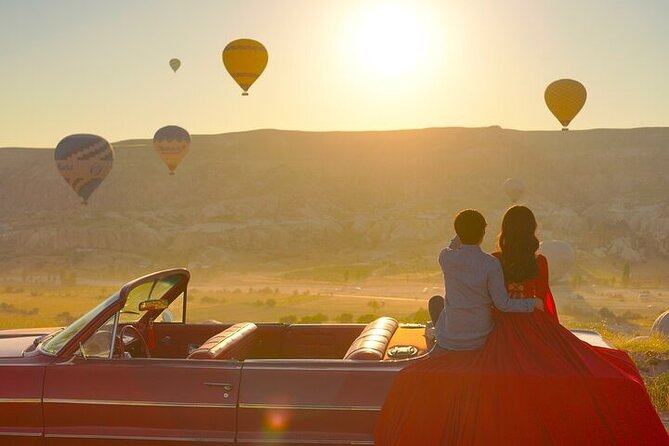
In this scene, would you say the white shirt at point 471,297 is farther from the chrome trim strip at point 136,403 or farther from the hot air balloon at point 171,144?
the hot air balloon at point 171,144

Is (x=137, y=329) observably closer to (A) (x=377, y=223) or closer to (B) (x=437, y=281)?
(B) (x=437, y=281)

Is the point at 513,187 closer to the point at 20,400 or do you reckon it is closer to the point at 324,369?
the point at 324,369

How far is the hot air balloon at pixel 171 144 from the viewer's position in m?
63.6

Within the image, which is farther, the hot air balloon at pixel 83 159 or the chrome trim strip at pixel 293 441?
the hot air balloon at pixel 83 159

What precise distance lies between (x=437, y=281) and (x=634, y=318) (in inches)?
850

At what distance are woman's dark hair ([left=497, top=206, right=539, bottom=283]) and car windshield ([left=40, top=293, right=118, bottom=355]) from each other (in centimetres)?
267

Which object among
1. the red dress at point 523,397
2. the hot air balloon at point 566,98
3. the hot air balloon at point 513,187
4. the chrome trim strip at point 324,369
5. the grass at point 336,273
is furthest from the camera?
the hot air balloon at point 513,187

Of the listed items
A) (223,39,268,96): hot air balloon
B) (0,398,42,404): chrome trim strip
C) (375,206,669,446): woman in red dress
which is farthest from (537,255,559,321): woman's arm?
(223,39,268,96): hot air balloon

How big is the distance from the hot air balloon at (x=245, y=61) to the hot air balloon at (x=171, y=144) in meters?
17.0

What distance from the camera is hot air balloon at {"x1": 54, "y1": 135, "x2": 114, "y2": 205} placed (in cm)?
5194

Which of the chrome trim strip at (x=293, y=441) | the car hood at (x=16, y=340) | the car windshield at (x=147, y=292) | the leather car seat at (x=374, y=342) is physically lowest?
the chrome trim strip at (x=293, y=441)

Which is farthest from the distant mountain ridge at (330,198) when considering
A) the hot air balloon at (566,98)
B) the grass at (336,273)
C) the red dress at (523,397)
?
the red dress at (523,397)

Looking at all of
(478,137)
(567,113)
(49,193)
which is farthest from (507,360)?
(478,137)

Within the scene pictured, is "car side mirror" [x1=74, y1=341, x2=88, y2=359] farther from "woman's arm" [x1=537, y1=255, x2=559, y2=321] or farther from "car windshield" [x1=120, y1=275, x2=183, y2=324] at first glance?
"woman's arm" [x1=537, y1=255, x2=559, y2=321]
